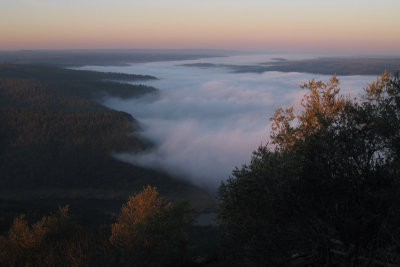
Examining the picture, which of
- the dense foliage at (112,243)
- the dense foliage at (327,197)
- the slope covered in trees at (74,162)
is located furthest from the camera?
the slope covered in trees at (74,162)

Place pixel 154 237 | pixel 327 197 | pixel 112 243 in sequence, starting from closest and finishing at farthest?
pixel 327 197, pixel 112 243, pixel 154 237

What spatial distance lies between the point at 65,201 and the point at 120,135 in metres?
44.2

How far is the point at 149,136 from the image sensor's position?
17762cm

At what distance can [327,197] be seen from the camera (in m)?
12.2

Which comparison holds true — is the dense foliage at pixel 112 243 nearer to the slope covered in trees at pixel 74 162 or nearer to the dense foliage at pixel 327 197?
the dense foliage at pixel 327 197

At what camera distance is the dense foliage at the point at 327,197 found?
11.5m

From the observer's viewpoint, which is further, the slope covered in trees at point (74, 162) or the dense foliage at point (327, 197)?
the slope covered in trees at point (74, 162)

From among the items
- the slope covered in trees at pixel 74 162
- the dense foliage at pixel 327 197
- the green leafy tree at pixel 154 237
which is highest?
the dense foliage at pixel 327 197

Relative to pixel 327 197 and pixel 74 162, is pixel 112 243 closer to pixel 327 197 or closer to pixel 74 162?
pixel 327 197

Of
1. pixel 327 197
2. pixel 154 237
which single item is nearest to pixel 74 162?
pixel 154 237

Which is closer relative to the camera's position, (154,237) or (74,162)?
(154,237)

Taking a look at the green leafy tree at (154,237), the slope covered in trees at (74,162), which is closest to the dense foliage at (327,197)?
the green leafy tree at (154,237)

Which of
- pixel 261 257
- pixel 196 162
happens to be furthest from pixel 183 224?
pixel 196 162

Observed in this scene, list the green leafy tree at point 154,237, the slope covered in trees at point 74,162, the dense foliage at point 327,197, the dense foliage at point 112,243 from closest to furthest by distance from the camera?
the dense foliage at point 327,197
the dense foliage at point 112,243
the green leafy tree at point 154,237
the slope covered in trees at point 74,162
